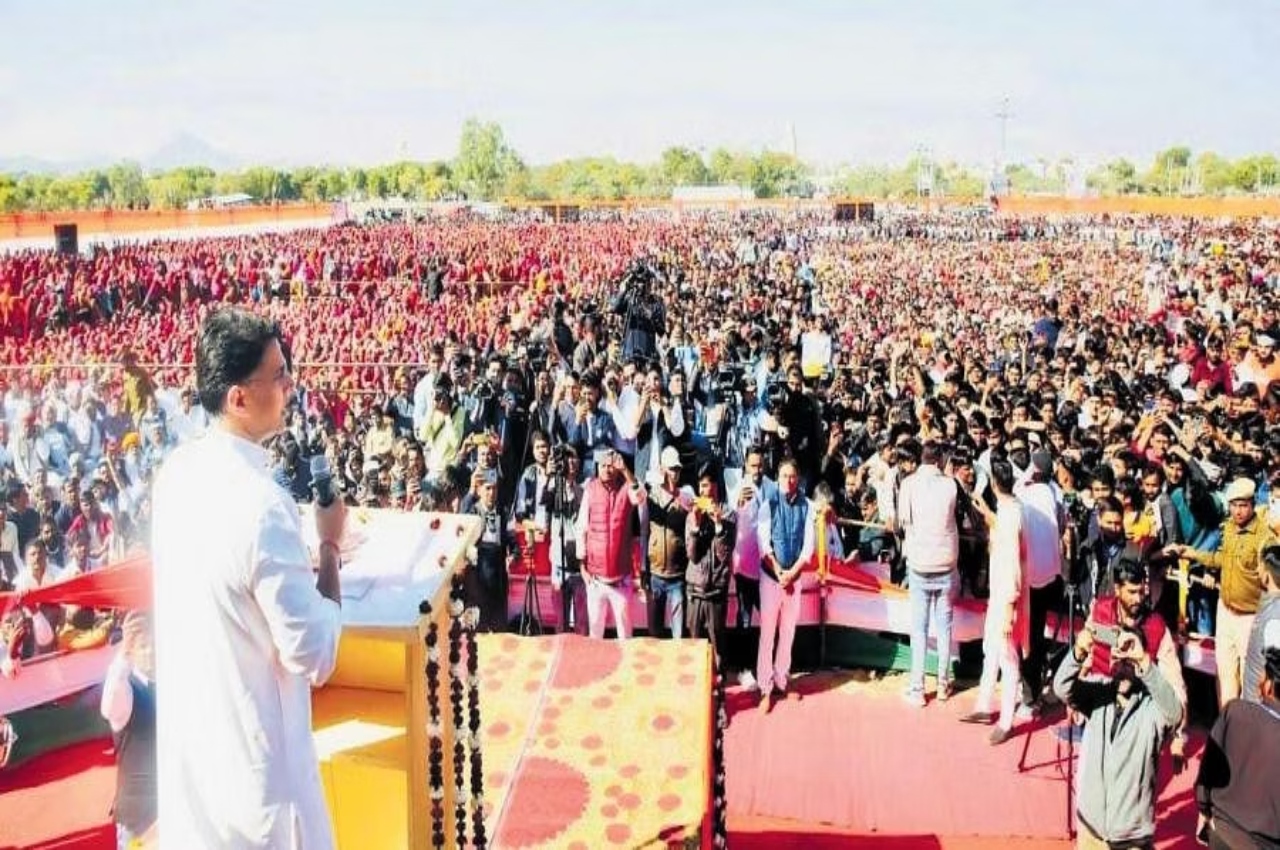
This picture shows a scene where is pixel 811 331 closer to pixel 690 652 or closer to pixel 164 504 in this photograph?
pixel 690 652

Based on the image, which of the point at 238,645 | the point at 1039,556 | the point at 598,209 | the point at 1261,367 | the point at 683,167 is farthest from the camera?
the point at 683,167

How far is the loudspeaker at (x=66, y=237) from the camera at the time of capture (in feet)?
79.8

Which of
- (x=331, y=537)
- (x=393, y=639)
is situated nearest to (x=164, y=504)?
(x=331, y=537)

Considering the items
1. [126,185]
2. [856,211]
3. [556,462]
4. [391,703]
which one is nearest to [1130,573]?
[391,703]

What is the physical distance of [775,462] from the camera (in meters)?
7.26

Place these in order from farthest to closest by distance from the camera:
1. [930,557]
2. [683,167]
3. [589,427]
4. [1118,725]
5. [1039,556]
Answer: [683,167] → [589,427] → [930,557] → [1039,556] → [1118,725]

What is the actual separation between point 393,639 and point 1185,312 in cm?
1716

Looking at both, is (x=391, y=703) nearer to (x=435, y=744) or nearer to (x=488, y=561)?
(x=435, y=744)

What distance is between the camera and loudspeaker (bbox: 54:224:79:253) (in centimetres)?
2433

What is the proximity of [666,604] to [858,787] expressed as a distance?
169 centimetres

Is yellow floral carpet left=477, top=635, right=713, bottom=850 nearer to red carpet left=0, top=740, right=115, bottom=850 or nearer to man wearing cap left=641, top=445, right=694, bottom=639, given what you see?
man wearing cap left=641, top=445, right=694, bottom=639

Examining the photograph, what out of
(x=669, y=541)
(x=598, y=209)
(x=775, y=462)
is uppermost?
(x=598, y=209)

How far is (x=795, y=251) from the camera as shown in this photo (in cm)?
3189

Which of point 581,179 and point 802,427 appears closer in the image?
point 802,427
